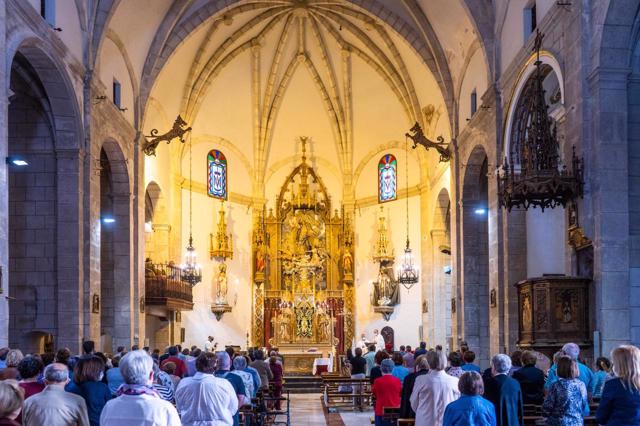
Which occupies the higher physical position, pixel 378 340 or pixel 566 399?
pixel 566 399

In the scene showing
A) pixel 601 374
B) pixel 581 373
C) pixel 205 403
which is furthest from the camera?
pixel 601 374

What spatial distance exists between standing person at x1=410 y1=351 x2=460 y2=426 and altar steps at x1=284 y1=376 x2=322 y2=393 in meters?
19.5

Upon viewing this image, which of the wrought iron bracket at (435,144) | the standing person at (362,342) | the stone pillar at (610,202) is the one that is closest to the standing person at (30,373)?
the stone pillar at (610,202)

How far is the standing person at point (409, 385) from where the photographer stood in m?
10.3

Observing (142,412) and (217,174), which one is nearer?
(142,412)

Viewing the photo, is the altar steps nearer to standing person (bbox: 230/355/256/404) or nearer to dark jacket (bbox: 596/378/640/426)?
standing person (bbox: 230/355/256/404)

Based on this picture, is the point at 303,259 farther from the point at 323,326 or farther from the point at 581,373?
the point at 581,373

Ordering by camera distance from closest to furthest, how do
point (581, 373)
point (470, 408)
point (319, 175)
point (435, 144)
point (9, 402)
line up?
point (9, 402)
point (470, 408)
point (581, 373)
point (435, 144)
point (319, 175)

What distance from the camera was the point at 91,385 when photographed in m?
7.76

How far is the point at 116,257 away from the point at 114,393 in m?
17.3

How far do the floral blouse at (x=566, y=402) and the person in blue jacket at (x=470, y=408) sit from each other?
3.15ft

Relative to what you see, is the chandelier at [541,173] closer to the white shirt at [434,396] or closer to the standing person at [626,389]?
the white shirt at [434,396]

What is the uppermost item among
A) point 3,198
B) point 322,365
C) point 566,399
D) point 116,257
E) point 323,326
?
point 3,198

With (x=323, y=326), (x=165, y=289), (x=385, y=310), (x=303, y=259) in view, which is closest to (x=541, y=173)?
(x=165, y=289)
